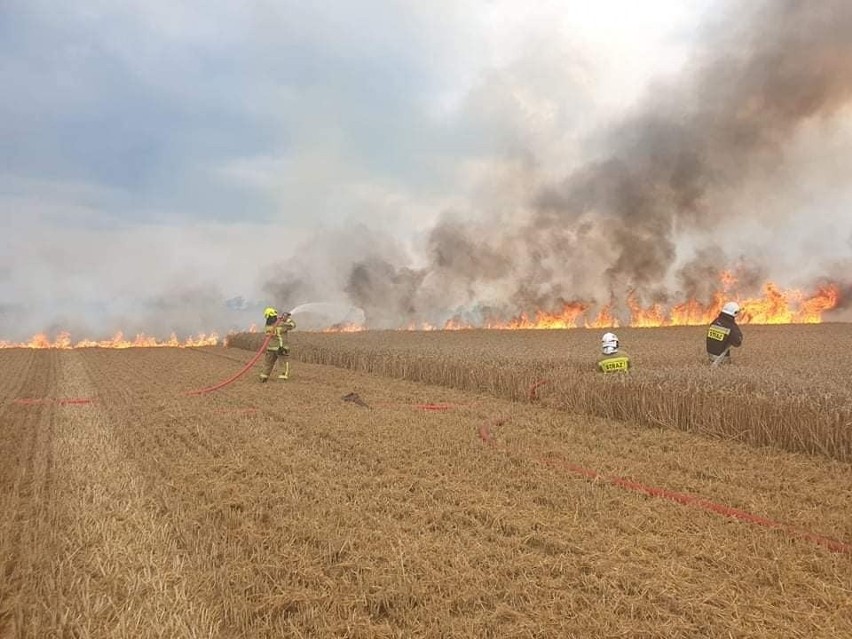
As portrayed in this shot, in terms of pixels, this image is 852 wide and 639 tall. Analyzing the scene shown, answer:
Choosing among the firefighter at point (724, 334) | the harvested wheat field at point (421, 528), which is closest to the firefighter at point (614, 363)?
the harvested wheat field at point (421, 528)

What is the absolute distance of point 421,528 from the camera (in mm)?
6020

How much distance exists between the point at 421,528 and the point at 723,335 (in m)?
13.0

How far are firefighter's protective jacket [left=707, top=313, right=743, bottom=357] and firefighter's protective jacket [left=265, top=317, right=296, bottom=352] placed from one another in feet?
40.2

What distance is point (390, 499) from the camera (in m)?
6.95

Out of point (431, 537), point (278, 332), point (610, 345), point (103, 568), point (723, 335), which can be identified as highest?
point (723, 335)

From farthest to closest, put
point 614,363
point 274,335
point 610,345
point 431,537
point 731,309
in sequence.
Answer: point 274,335 → point 731,309 → point 610,345 → point 614,363 → point 431,537

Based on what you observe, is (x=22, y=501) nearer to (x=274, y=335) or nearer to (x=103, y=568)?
(x=103, y=568)

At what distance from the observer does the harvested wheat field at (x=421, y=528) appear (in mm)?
4344

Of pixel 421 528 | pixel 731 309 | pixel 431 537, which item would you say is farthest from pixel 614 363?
pixel 431 537

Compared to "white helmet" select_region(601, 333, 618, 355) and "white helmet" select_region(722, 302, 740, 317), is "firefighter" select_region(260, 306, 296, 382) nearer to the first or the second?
"white helmet" select_region(601, 333, 618, 355)

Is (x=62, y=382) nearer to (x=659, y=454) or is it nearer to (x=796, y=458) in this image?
(x=659, y=454)

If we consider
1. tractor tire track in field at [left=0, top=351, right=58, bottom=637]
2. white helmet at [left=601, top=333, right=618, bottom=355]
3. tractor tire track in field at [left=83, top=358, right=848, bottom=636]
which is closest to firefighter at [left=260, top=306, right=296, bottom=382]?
tractor tire track in field at [left=0, top=351, right=58, bottom=637]

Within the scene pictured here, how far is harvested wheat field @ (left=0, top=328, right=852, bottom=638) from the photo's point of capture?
171 inches

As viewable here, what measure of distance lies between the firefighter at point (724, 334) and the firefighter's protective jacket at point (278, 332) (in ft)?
40.2
